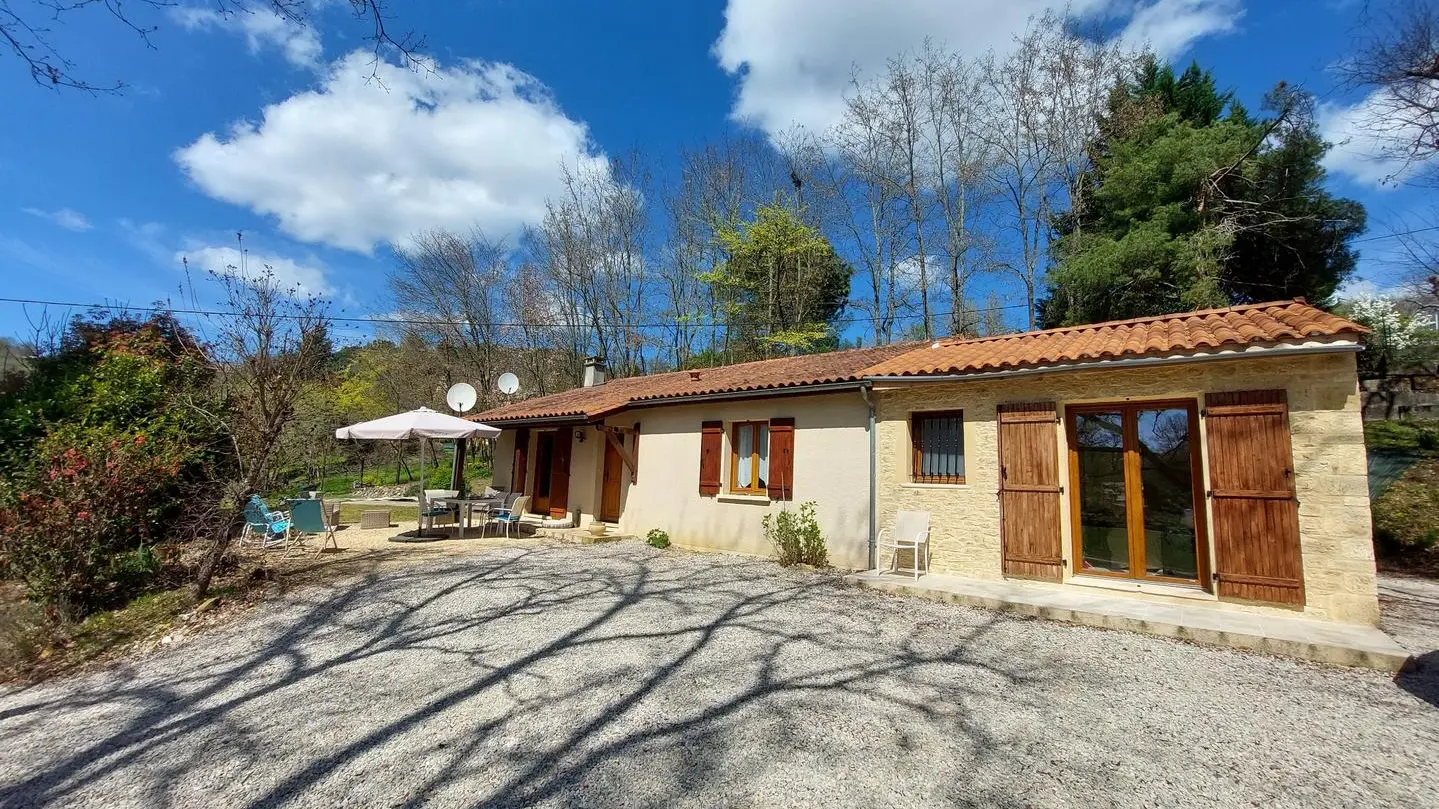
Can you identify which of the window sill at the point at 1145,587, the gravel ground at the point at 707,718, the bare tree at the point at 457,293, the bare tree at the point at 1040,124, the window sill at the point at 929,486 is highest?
the bare tree at the point at 1040,124

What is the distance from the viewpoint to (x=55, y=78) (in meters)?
2.99

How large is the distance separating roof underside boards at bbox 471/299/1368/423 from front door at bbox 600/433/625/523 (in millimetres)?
1156

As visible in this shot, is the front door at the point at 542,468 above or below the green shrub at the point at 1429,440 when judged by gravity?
below

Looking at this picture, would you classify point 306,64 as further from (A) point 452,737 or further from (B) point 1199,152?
(B) point 1199,152

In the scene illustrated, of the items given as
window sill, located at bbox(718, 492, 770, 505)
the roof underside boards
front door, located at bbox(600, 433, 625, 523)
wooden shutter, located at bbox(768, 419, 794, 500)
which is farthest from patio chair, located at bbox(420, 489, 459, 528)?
wooden shutter, located at bbox(768, 419, 794, 500)

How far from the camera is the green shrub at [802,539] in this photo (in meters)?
8.36

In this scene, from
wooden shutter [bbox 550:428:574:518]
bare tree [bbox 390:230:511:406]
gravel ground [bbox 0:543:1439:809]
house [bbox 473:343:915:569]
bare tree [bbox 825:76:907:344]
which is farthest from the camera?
bare tree [bbox 390:230:511:406]

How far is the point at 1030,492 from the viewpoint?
22.3ft

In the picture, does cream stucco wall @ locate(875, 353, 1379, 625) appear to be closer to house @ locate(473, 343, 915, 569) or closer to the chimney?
house @ locate(473, 343, 915, 569)

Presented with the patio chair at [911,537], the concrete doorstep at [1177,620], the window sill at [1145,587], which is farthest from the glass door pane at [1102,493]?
the patio chair at [911,537]

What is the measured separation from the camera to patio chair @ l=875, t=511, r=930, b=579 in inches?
293

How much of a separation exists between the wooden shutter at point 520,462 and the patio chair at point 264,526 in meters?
4.86

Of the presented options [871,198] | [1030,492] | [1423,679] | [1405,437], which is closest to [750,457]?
[1030,492]

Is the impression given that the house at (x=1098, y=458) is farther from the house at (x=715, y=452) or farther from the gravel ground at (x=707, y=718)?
the gravel ground at (x=707, y=718)
